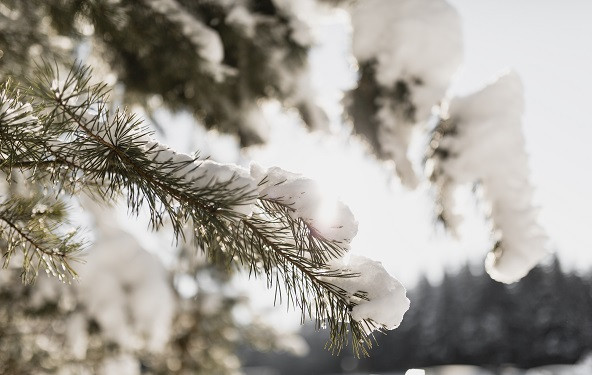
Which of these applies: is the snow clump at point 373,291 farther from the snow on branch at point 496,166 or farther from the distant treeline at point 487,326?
the distant treeline at point 487,326

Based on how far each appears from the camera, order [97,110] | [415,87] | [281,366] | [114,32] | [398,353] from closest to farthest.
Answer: [97,110] < [415,87] < [114,32] < [398,353] < [281,366]

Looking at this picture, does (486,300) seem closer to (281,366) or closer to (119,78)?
(281,366)

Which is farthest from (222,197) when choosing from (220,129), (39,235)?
(220,129)

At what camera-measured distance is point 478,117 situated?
5.97ft

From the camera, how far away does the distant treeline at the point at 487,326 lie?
3100cm

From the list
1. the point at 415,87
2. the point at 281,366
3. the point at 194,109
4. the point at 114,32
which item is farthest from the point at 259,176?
the point at 281,366

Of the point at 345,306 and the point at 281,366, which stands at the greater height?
the point at 281,366

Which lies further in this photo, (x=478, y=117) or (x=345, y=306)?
(x=478, y=117)

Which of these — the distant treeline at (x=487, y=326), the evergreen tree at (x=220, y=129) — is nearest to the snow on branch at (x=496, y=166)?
the evergreen tree at (x=220, y=129)

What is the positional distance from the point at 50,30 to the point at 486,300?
41.1 metres

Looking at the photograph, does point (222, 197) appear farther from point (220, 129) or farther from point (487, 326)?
point (487, 326)

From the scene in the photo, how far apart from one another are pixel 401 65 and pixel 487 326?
133 feet

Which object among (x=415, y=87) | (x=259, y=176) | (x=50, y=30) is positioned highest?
(x=50, y=30)

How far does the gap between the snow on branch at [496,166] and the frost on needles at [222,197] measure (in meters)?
0.82
